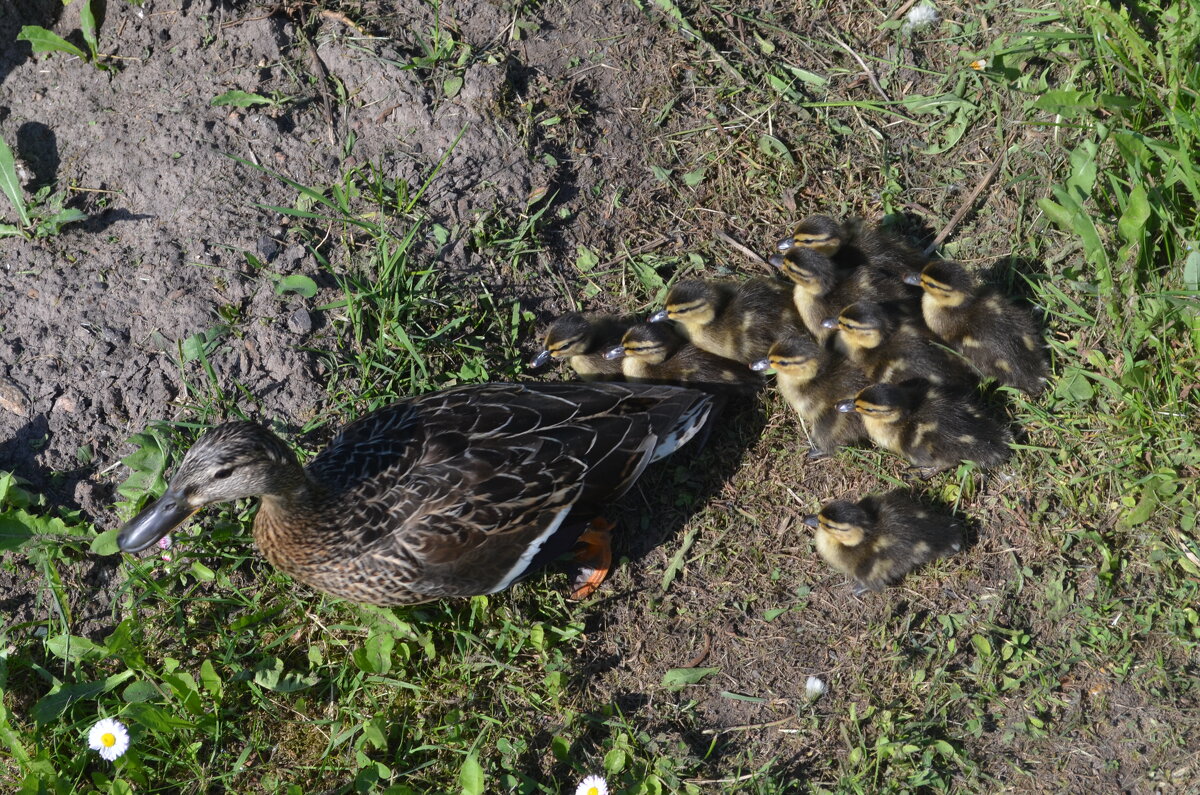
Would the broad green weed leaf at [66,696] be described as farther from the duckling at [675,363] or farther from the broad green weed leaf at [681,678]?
the duckling at [675,363]

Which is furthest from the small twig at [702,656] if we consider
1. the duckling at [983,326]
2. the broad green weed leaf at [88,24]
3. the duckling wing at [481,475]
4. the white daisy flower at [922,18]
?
the broad green weed leaf at [88,24]

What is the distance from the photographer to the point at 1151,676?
3.71 meters

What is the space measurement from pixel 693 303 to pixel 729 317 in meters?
0.18

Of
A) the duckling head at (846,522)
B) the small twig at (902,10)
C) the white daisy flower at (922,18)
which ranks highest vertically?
the small twig at (902,10)

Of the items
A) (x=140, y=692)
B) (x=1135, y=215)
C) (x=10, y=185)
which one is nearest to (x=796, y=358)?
(x=1135, y=215)

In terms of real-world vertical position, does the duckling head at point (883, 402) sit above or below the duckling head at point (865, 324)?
below

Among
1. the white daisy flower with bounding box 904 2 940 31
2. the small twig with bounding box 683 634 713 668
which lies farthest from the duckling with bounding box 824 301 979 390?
the white daisy flower with bounding box 904 2 940 31

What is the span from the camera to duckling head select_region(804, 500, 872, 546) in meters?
Result: 3.83

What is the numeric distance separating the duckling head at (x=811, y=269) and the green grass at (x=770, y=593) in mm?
555

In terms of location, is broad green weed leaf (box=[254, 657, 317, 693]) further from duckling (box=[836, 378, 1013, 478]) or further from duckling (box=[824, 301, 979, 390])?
duckling (box=[824, 301, 979, 390])

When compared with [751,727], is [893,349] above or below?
above

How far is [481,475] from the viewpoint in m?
3.73

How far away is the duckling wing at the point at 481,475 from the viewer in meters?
3.68

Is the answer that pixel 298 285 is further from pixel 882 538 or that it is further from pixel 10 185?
pixel 882 538
